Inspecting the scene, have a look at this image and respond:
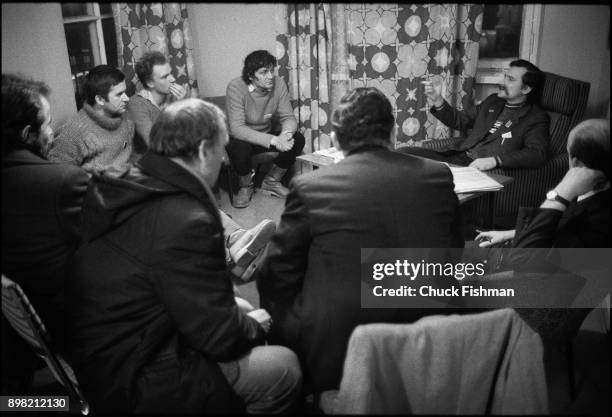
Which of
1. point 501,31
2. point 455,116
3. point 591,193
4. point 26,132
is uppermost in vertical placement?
point 501,31

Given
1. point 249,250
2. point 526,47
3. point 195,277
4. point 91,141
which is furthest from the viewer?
point 526,47

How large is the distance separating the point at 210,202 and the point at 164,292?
288mm

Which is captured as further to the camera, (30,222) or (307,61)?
(307,61)

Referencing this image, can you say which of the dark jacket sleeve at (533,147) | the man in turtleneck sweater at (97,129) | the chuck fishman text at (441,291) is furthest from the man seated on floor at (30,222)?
the dark jacket sleeve at (533,147)

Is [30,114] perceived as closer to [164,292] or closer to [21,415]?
[164,292]

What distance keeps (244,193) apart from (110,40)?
146cm

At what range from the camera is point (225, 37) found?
14.6 ft

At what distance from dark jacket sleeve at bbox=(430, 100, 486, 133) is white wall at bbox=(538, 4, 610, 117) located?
28.3 inches

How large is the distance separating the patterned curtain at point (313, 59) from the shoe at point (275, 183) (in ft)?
1.55

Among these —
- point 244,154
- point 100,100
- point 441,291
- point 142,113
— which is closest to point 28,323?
point 441,291

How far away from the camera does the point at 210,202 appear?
5.19 ft

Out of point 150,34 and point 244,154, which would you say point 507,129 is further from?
point 150,34

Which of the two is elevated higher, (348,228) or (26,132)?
(26,132)

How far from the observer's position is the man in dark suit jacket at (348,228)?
63.6 inches
